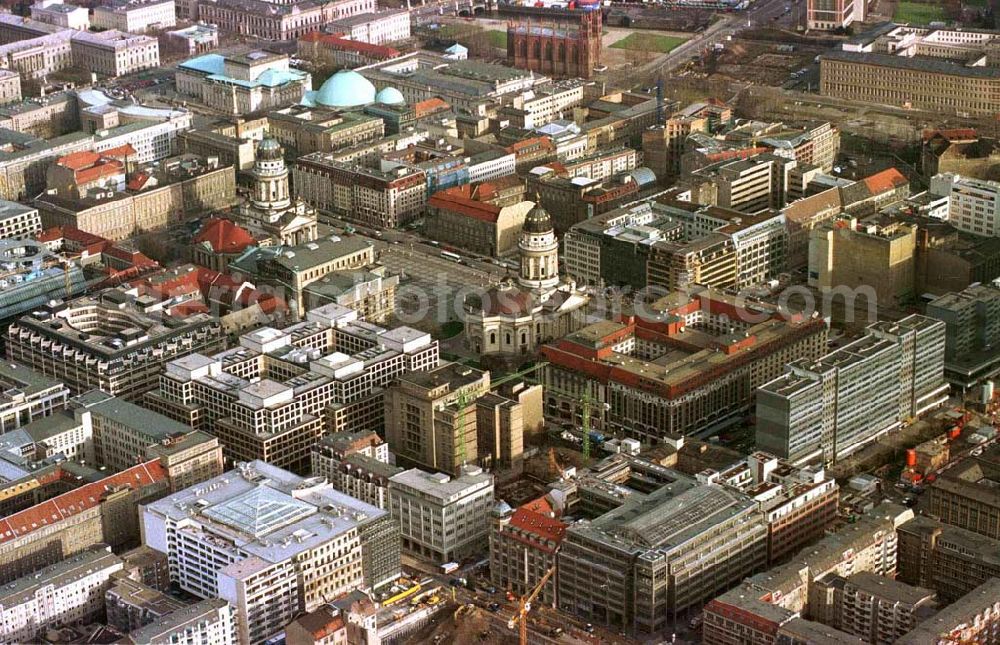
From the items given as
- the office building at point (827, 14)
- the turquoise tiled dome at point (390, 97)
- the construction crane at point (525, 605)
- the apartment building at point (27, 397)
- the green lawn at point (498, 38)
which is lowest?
the construction crane at point (525, 605)

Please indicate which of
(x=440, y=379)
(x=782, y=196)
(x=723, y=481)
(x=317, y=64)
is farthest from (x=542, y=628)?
(x=317, y=64)

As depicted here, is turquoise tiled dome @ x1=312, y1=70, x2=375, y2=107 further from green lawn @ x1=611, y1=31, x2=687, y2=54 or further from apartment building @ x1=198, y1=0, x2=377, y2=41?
green lawn @ x1=611, y1=31, x2=687, y2=54

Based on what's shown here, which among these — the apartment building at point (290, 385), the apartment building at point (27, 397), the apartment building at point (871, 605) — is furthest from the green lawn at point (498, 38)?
the apartment building at point (871, 605)

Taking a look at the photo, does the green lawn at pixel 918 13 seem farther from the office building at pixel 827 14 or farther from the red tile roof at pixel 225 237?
the red tile roof at pixel 225 237

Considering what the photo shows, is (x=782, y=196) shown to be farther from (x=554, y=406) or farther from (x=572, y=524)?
(x=572, y=524)

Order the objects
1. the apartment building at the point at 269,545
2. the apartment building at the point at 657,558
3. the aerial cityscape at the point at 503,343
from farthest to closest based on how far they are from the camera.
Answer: the aerial cityscape at the point at 503,343 → the apartment building at the point at 657,558 → the apartment building at the point at 269,545

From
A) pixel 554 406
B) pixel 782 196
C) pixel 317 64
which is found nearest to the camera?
pixel 554 406
